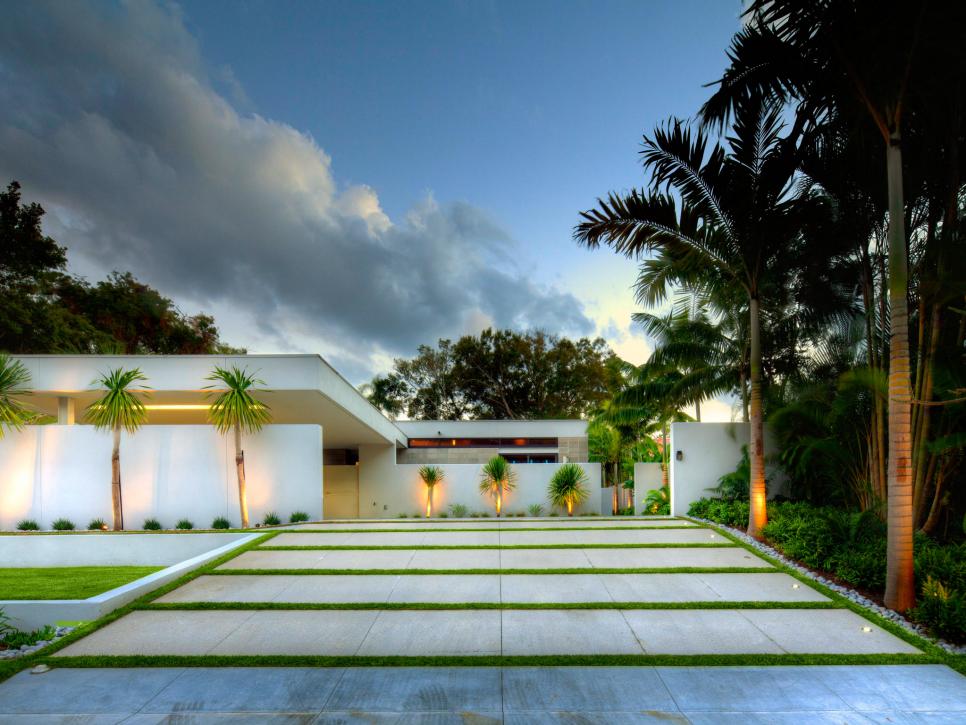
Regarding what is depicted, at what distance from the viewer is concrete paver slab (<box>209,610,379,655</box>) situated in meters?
4.68

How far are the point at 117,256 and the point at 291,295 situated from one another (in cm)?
814

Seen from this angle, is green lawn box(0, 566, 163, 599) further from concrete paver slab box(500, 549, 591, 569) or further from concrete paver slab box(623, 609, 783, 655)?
concrete paver slab box(623, 609, 783, 655)

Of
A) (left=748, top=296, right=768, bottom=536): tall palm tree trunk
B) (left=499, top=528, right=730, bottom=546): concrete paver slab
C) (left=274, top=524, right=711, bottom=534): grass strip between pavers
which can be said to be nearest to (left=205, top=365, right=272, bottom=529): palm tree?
(left=274, top=524, right=711, bottom=534): grass strip between pavers

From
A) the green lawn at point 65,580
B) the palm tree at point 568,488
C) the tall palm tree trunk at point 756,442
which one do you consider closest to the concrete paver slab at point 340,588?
the green lawn at point 65,580

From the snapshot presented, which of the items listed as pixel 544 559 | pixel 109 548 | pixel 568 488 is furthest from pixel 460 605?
pixel 568 488

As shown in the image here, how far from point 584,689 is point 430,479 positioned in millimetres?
13244

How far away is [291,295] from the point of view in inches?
1000

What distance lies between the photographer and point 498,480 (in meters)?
16.5

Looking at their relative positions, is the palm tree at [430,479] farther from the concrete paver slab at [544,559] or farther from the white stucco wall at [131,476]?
the concrete paver slab at [544,559]

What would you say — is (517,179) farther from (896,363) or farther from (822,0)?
(896,363)

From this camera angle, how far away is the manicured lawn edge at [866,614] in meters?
4.56

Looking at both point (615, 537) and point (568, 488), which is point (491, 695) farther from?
point (568, 488)

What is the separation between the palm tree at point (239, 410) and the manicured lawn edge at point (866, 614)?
9350 mm

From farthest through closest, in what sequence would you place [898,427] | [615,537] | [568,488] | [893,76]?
[568,488] < [615,537] < [898,427] < [893,76]
